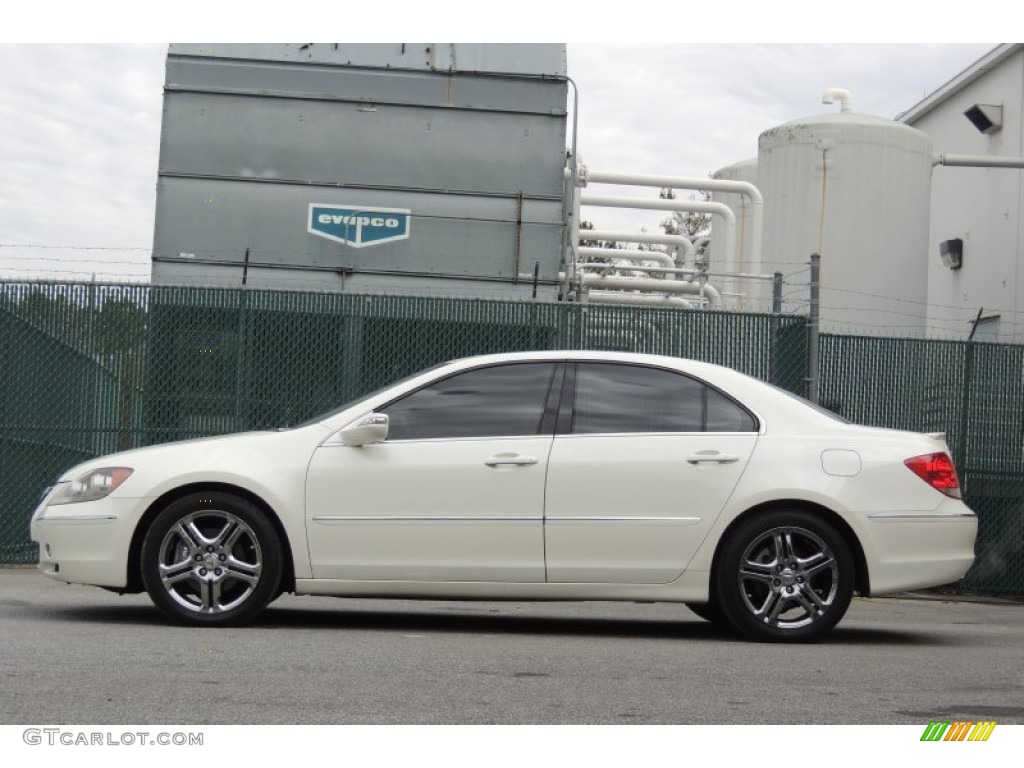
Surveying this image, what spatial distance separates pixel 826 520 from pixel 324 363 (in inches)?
218

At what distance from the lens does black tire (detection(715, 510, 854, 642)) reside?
798cm

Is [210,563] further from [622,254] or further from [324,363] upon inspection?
[622,254]

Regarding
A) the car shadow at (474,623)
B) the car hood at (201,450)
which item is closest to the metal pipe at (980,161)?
the car shadow at (474,623)

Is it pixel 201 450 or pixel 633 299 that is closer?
pixel 201 450

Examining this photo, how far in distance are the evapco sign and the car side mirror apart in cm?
653

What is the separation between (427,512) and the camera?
7934 millimetres

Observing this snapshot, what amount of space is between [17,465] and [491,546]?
19.2 ft

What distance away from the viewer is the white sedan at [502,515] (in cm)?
Answer: 791

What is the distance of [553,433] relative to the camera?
8102 mm

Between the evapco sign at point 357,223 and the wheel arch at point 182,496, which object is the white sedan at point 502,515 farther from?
the evapco sign at point 357,223

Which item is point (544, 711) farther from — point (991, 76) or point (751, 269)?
point (991, 76)
